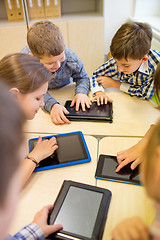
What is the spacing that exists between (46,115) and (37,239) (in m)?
0.73

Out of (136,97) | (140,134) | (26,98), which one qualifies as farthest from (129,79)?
(26,98)

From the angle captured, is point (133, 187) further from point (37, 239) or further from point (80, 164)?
point (37, 239)

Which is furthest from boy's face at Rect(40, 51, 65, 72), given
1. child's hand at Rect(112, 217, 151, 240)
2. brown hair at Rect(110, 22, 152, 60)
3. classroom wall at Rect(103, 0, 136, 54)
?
classroom wall at Rect(103, 0, 136, 54)

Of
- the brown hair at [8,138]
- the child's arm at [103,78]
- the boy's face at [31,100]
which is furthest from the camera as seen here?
the child's arm at [103,78]

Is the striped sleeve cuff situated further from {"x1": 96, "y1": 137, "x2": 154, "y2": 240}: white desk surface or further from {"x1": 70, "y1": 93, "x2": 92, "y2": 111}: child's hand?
{"x1": 96, "y1": 137, "x2": 154, "y2": 240}: white desk surface

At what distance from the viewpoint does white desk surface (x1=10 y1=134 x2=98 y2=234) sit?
716mm

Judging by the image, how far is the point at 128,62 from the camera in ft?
4.08

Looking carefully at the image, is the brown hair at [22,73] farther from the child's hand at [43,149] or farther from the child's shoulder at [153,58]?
the child's shoulder at [153,58]

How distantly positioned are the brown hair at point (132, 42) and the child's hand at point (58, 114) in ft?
1.51

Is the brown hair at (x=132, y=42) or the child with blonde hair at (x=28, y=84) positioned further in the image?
the brown hair at (x=132, y=42)

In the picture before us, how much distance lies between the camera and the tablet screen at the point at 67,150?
0.91 metres

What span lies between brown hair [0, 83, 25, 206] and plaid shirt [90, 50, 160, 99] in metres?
1.09

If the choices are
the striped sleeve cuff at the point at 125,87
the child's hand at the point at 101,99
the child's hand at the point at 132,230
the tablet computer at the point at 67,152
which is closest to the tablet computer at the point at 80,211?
the tablet computer at the point at 67,152

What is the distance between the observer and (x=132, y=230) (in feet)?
1.39
